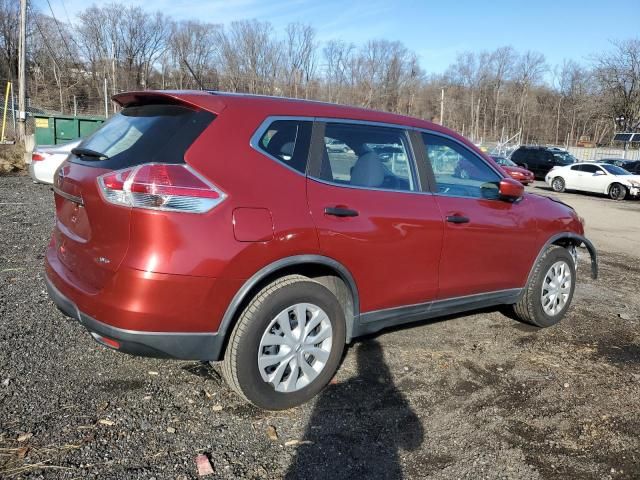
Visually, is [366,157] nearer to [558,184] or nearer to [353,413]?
[353,413]

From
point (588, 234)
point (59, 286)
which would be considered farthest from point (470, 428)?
point (588, 234)

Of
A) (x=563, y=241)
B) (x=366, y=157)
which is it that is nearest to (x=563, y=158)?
(x=563, y=241)

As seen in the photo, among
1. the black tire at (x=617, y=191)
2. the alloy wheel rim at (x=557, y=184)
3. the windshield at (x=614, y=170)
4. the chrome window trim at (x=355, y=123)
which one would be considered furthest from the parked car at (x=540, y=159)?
the chrome window trim at (x=355, y=123)

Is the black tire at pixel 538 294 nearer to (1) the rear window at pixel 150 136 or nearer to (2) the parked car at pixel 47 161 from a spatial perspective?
(1) the rear window at pixel 150 136

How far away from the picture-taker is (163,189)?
2.69 metres

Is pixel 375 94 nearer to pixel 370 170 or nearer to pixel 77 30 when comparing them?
pixel 77 30

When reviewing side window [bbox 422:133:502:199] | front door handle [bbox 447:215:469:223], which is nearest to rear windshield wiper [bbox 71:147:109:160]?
side window [bbox 422:133:502:199]

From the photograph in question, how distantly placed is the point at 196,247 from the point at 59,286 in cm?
106

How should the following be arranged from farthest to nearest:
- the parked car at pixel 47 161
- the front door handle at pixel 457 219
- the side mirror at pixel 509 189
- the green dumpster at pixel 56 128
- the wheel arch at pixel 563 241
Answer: the green dumpster at pixel 56 128
the parked car at pixel 47 161
the wheel arch at pixel 563 241
the side mirror at pixel 509 189
the front door handle at pixel 457 219

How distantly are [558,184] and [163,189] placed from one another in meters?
24.7

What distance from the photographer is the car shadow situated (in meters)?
2.70

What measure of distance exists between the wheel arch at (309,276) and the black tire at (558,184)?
77.1 feet

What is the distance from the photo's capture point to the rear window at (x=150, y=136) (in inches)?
112

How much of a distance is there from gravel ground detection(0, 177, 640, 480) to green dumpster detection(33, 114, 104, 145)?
53.2 feet
